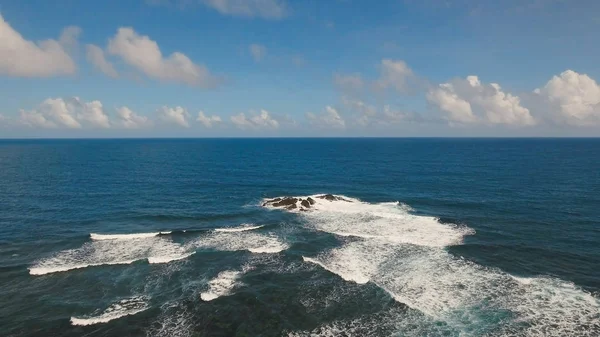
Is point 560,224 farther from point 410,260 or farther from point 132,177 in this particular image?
point 132,177

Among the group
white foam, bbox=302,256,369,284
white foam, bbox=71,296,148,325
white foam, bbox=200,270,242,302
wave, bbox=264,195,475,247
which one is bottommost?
white foam, bbox=71,296,148,325

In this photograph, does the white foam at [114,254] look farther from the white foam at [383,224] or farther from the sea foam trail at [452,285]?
the white foam at [383,224]

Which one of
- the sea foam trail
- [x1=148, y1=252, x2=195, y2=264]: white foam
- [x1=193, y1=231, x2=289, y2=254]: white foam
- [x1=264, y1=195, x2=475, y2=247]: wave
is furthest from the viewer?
[x1=264, y1=195, x2=475, y2=247]: wave

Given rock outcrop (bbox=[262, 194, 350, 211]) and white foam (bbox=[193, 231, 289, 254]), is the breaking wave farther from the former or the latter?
rock outcrop (bbox=[262, 194, 350, 211])

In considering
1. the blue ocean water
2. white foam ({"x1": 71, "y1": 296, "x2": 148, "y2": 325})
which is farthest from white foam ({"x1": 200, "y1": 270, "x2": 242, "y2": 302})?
white foam ({"x1": 71, "y1": 296, "x2": 148, "y2": 325})

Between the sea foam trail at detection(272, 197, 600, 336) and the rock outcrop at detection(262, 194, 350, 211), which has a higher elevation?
the rock outcrop at detection(262, 194, 350, 211)

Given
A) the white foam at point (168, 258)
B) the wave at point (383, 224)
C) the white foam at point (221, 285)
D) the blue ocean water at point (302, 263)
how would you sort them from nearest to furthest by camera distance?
1. the blue ocean water at point (302, 263)
2. the white foam at point (221, 285)
3. the white foam at point (168, 258)
4. the wave at point (383, 224)

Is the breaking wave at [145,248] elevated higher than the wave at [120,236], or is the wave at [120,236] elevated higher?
the wave at [120,236]

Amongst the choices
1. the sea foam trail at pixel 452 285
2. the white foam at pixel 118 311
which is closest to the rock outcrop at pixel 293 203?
the sea foam trail at pixel 452 285

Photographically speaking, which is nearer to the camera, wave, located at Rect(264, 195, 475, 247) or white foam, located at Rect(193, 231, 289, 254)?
white foam, located at Rect(193, 231, 289, 254)
